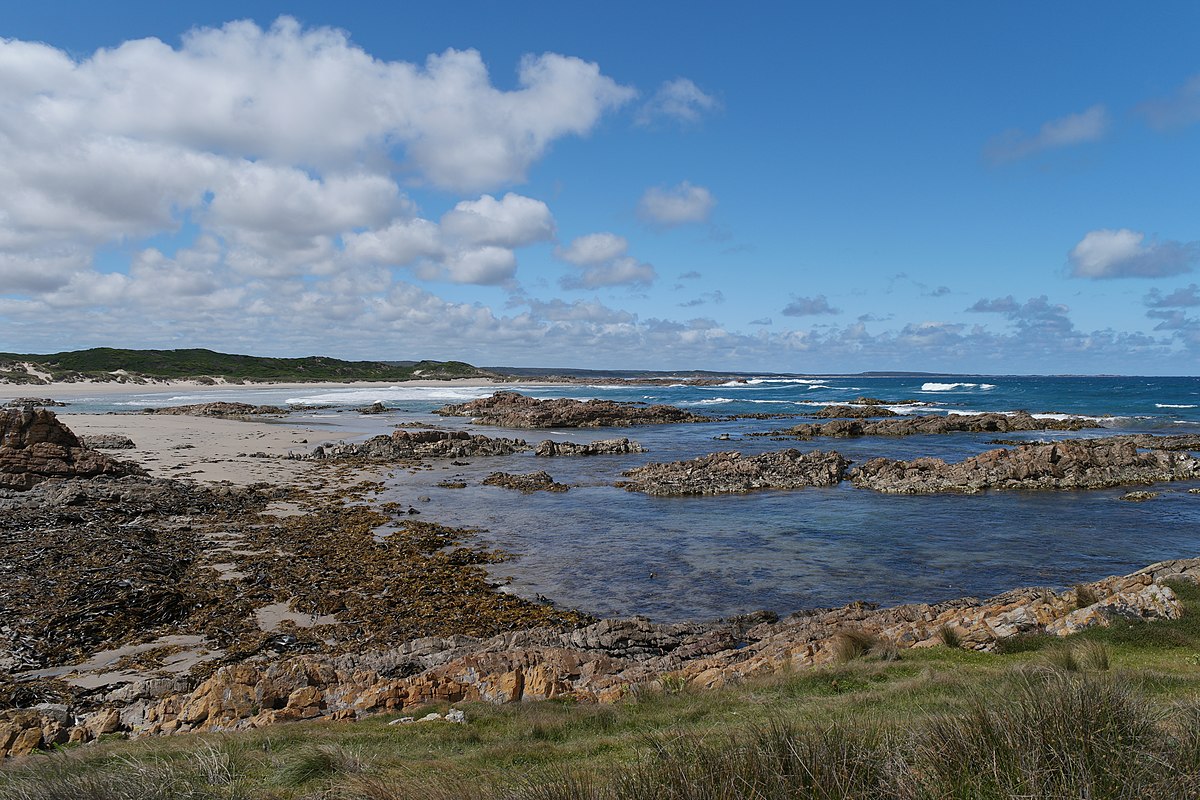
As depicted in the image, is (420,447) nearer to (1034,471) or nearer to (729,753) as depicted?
(1034,471)

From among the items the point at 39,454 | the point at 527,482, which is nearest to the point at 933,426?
the point at 527,482

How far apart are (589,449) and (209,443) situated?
2148 cm

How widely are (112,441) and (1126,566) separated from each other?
41818 millimetres

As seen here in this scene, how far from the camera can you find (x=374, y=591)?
1430cm

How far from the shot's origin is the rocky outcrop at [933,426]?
46.5m

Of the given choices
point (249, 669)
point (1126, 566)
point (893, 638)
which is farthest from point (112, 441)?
point (1126, 566)

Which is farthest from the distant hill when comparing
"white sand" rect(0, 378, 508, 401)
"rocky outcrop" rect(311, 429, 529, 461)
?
"rocky outcrop" rect(311, 429, 529, 461)

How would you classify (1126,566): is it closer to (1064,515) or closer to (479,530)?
(1064,515)

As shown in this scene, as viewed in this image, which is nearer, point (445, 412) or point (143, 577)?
point (143, 577)

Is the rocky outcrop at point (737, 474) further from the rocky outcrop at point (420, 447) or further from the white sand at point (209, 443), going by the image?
the white sand at point (209, 443)

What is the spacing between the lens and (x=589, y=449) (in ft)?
128

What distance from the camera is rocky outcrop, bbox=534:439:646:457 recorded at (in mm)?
38031

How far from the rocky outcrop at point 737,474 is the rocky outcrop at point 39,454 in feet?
65.1

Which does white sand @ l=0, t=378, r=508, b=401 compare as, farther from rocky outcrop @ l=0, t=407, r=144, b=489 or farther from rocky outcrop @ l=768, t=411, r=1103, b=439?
rocky outcrop @ l=768, t=411, r=1103, b=439
